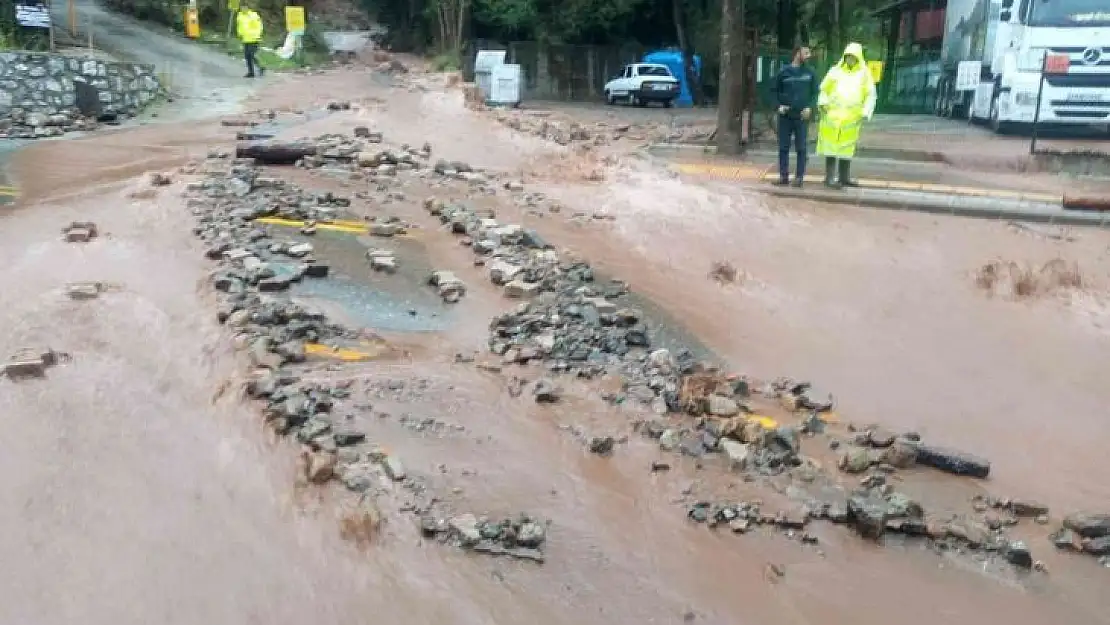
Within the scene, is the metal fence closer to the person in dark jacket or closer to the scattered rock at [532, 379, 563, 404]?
the person in dark jacket

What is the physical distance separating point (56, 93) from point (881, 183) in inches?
502

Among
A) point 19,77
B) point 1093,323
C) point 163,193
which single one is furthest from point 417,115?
point 1093,323

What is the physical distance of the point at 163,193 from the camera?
1009 centimetres

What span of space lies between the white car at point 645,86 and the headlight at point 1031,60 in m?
13.8

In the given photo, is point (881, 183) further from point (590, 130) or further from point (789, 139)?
point (590, 130)

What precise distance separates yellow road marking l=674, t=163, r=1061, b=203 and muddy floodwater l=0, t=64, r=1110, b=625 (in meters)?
1.50

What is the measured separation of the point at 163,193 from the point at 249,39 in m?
12.9

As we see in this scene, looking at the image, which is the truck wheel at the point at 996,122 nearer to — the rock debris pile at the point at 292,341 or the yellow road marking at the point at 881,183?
the yellow road marking at the point at 881,183

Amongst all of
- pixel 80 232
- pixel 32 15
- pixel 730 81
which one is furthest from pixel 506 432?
pixel 32 15

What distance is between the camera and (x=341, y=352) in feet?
19.6

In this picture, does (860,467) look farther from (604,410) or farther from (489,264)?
(489,264)

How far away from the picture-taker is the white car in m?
28.8

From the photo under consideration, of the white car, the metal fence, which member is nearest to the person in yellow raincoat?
the metal fence

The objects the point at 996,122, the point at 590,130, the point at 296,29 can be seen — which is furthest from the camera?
Answer: the point at 296,29
